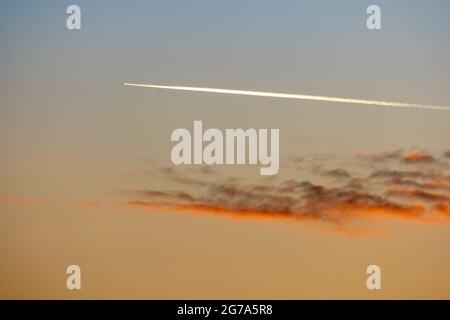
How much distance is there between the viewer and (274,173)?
1748 cm
